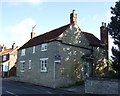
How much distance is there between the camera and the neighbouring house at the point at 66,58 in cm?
3297

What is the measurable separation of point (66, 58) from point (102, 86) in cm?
1002

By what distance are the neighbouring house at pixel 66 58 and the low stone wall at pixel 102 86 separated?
690cm

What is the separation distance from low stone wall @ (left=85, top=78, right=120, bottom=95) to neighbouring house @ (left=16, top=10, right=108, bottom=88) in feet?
22.6

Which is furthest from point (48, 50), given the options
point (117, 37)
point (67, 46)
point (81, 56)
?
point (117, 37)

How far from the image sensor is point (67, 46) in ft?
112

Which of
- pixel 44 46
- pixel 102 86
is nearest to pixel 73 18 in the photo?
pixel 44 46

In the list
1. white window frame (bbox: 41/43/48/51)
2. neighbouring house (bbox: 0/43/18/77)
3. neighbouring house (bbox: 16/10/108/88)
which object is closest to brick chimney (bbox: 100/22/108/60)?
neighbouring house (bbox: 16/10/108/88)

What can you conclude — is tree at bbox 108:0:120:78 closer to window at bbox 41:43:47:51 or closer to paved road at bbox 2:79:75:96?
paved road at bbox 2:79:75:96

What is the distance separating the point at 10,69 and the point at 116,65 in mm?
40366

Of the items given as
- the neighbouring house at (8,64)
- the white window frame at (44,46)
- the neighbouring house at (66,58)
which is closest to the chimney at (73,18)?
the neighbouring house at (66,58)

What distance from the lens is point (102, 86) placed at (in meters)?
24.5

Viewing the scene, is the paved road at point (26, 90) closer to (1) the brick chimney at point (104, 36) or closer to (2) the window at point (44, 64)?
(2) the window at point (44, 64)

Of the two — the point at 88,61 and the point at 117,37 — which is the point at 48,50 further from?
the point at 117,37

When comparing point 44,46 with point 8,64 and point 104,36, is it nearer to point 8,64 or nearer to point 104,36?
point 104,36
